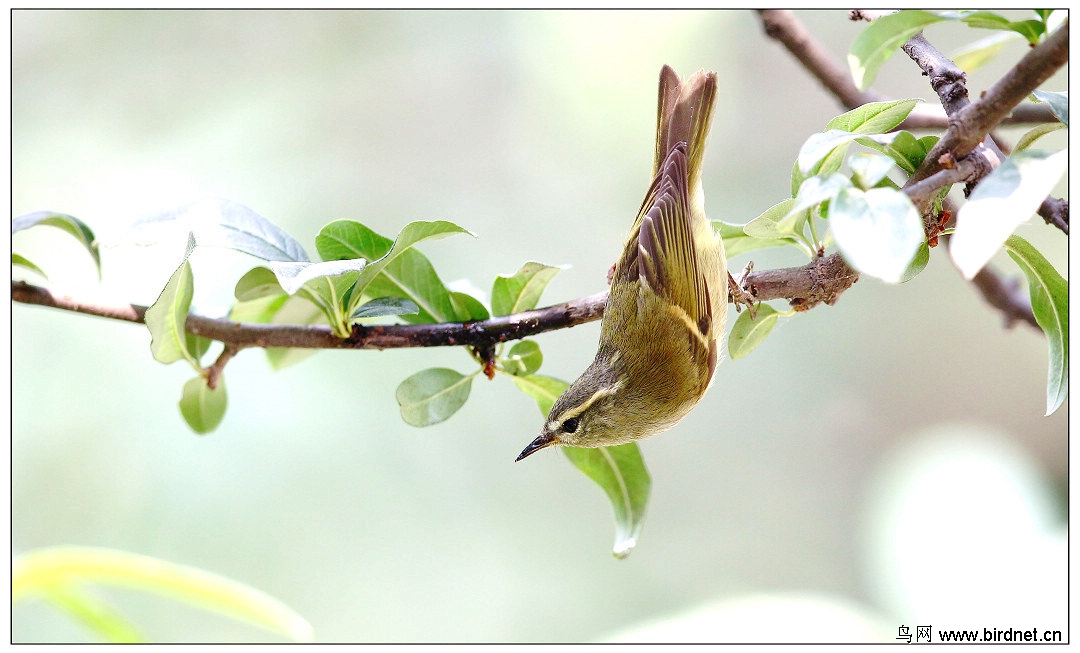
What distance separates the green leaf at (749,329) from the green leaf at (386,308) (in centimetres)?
42

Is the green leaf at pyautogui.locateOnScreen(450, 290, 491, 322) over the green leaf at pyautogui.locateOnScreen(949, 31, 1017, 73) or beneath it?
beneath

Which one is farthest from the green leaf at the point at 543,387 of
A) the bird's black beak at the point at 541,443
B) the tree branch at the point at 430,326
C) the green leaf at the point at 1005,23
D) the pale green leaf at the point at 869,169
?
the green leaf at the point at 1005,23

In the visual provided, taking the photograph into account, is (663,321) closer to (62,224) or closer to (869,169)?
(869,169)

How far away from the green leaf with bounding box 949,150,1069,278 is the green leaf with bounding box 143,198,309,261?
2.32 ft

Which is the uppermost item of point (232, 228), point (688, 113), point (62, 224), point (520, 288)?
point (688, 113)

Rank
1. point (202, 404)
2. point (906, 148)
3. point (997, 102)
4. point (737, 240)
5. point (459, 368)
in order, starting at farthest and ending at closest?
point (459, 368) → point (202, 404) → point (737, 240) → point (906, 148) → point (997, 102)

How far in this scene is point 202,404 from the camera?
48.6 inches

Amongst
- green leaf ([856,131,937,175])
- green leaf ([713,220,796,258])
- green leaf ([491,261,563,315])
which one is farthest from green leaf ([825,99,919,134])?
green leaf ([491,261,563,315])

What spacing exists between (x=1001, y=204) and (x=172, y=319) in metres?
0.91

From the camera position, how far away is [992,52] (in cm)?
144

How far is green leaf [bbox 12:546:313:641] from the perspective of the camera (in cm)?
53

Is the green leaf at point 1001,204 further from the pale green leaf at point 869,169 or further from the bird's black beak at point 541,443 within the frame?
the bird's black beak at point 541,443

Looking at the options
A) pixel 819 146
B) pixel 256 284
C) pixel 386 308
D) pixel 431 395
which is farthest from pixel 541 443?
pixel 819 146

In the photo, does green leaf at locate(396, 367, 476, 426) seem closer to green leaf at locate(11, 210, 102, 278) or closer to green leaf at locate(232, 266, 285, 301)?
green leaf at locate(232, 266, 285, 301)
